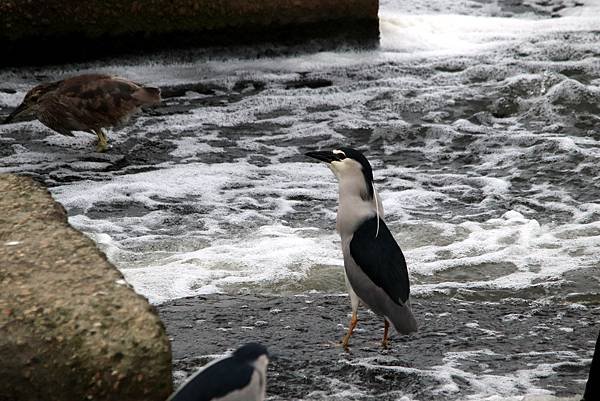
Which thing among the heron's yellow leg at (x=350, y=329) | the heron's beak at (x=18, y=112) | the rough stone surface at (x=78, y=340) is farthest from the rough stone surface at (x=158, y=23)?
the rough stone surface at (x=78, y=340)

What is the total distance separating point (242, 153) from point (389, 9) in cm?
591

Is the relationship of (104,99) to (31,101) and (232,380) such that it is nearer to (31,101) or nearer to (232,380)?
(31,101)

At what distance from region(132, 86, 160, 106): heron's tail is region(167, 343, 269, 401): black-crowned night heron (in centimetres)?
623

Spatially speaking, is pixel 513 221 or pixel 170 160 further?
pixel 170 160

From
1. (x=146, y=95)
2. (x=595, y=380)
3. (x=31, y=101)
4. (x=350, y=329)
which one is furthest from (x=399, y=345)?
(x=31, y=101)

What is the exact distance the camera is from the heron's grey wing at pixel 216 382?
3.57m

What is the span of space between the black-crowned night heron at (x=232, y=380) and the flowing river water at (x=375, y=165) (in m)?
1.50

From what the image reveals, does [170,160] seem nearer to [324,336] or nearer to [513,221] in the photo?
[513,221]

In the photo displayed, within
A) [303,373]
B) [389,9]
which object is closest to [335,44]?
[389,9]

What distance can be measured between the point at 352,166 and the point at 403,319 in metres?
0.92

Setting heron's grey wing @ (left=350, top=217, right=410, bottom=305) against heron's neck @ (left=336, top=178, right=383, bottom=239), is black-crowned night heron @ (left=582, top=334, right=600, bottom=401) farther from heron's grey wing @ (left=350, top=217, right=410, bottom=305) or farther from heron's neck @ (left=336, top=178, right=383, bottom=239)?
heron's neck @ (left=336, top=178, right=383, bottom=239)

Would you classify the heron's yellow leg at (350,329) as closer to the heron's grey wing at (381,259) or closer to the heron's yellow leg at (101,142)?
the heron's grey wing at (381,259)

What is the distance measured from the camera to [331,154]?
5973mm

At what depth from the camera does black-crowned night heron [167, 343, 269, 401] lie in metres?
3.58
